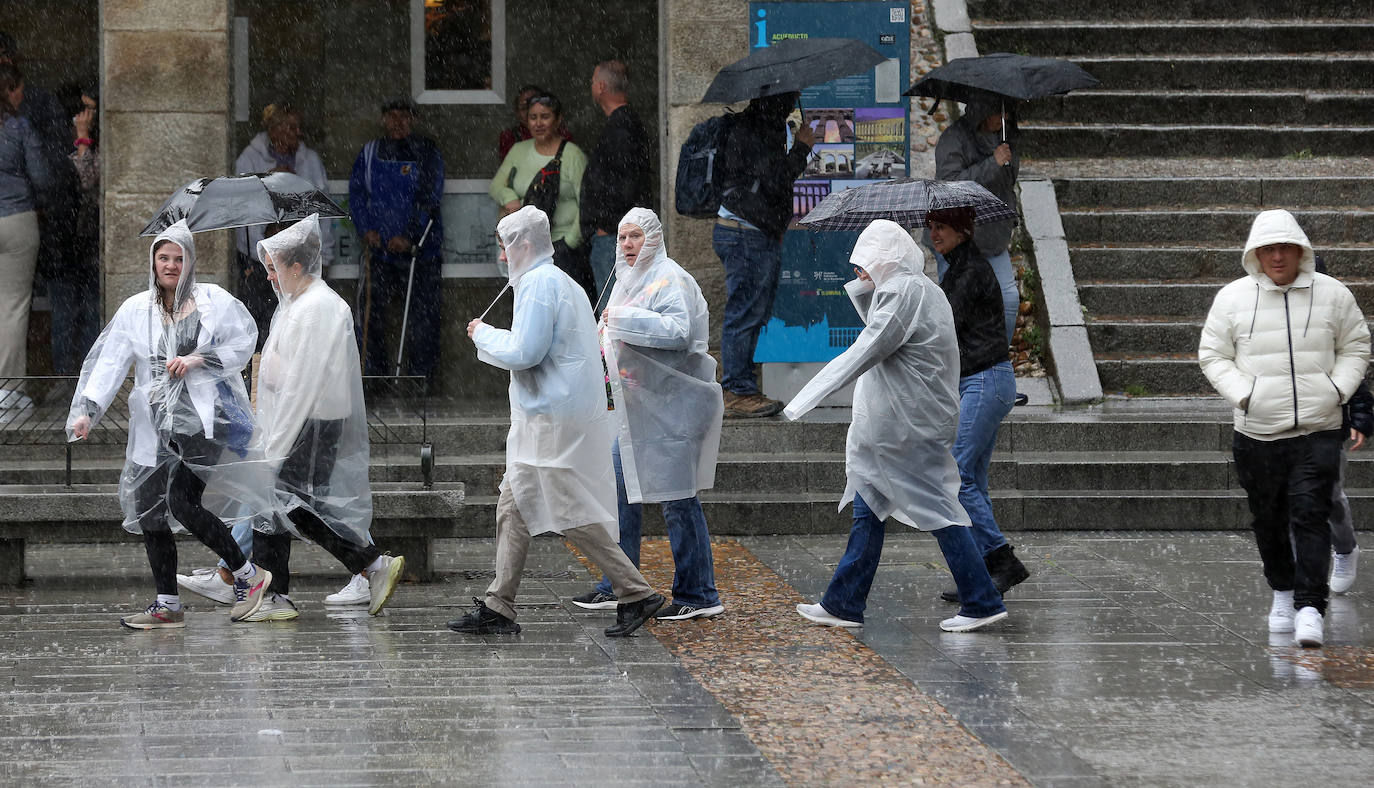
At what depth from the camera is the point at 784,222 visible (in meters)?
10.8

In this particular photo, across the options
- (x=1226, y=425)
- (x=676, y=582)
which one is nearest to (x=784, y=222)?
(x=1226, y=425)

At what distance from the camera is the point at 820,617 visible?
7422mm

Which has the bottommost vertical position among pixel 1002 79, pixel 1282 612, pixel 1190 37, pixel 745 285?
pixel 1282 612

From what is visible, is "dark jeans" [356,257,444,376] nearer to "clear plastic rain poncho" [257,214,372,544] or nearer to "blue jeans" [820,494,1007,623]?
"clear plastic rain poncho" [257,214,372,544]

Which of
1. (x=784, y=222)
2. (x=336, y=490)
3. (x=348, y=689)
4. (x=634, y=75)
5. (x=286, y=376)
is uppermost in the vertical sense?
(x=634, y=75)

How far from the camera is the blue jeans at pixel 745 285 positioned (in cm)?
1070

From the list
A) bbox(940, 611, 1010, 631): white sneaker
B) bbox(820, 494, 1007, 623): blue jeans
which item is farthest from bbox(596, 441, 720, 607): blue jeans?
bbox(940, 611, 1010, 631): white sneaker

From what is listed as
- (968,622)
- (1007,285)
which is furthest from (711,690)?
(1007,285)

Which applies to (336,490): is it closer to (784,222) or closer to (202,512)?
(202,512)

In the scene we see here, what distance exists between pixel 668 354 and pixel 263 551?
205 centimetres

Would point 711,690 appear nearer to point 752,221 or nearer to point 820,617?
point 820,617

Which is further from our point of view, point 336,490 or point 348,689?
point 336,490

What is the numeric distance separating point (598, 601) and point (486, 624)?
2.41ft

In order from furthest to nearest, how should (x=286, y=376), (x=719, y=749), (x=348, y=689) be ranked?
(x=286, y=376) < (x=348, y=689) < (x=719, y=749)
